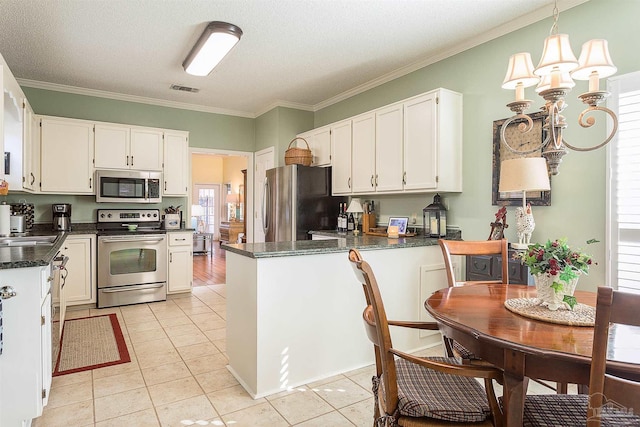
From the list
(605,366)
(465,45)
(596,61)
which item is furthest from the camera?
(465,45)

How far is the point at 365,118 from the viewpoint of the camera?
407 cm

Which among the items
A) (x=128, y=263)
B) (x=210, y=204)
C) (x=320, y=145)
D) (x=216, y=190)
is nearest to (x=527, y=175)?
(x=320, y=145)

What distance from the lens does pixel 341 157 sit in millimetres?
4453

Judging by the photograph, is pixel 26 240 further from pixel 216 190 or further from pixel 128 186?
pixel 216 190

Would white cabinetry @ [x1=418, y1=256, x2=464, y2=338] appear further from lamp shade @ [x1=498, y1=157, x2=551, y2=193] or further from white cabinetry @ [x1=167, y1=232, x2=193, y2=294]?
white cabinetry @ [x1=167, y1=232, x2=193, y2=294]

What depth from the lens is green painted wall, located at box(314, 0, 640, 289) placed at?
251 cm

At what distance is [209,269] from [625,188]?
6.25 meters

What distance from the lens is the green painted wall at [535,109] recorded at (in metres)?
2.51

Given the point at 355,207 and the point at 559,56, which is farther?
the point at 355,207

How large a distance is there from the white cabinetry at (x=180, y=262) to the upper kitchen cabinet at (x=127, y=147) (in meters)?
1.00

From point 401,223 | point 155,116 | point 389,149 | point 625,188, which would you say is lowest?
point 401,223

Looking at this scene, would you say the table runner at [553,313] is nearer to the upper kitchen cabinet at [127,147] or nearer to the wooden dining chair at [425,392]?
the wooden dining chair at [425,392]

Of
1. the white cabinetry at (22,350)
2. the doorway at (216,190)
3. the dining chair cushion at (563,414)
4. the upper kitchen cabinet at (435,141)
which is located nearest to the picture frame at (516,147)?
the upper kitchen cabinet at (435,141)

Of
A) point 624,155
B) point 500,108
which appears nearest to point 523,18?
point 500,108
